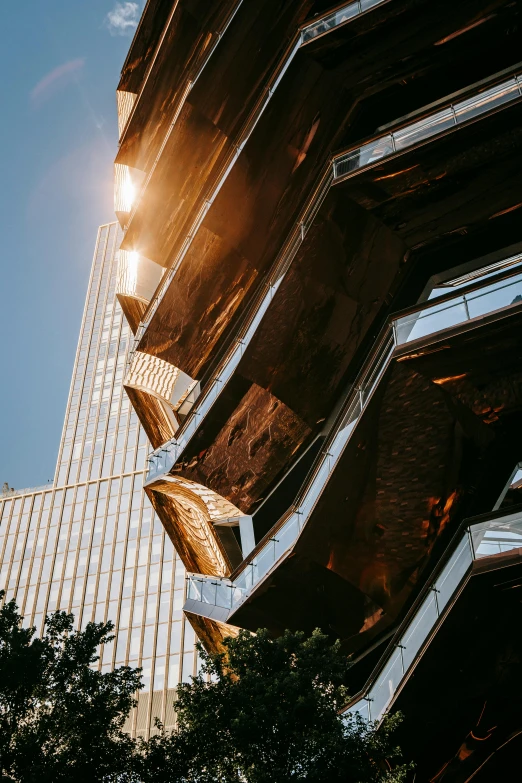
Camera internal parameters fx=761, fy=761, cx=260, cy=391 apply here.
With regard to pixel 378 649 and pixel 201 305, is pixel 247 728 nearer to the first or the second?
pixel 378 649

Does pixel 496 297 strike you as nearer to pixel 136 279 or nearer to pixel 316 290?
pixel 316 290

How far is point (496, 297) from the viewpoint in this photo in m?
14.2

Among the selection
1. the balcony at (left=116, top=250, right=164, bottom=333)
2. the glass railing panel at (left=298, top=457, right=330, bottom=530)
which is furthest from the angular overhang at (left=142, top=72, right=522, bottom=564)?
the balcony at (left=116, top=250, right=164, bottom=333)

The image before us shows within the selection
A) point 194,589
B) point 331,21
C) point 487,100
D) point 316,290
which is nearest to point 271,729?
point 194,589

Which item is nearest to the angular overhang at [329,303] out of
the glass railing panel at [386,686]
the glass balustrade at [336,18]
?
the glass balustrade at [336,18]

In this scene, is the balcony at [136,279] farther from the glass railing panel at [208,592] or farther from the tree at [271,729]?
the tree at [271,729]

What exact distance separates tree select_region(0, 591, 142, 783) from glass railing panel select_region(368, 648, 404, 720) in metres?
4.29

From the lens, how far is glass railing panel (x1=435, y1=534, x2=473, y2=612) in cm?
1294

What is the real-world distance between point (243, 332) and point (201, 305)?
12.6ft

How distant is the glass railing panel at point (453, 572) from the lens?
12.9 m

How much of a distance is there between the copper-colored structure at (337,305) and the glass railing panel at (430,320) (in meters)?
0.05

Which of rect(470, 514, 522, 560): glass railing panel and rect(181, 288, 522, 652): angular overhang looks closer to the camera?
rect(470, 514, 522, 560): glass railing panel

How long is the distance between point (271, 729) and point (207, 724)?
102 centimetres

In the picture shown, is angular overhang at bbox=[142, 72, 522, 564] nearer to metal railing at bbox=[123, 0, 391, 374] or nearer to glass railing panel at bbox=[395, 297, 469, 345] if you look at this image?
metal railing at bbox=[123, 0, 391, 374]
